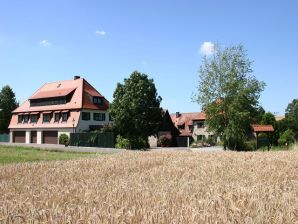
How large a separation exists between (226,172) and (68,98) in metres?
61.5

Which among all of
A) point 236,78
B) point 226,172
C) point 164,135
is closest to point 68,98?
point 164,135

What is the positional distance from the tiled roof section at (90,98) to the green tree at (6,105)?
2963cm

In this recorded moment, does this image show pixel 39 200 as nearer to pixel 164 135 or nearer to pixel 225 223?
pixel 225 223

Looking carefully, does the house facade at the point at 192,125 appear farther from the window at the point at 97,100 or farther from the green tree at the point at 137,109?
the green tree at the point at 137,109

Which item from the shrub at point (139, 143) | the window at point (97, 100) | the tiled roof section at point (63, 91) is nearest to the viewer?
the shrub at point (139, 143)

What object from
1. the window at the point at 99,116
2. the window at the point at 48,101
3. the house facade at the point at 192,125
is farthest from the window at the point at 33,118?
the house facade at the point at 192,125

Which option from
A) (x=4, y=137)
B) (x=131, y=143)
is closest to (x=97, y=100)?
(x=131, y=143)

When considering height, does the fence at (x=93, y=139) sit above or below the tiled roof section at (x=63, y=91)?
below

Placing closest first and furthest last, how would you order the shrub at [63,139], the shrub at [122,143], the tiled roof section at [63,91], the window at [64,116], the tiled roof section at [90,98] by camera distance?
1. the shrub at [122,143]
2. the shrub at [63,139]
3. the tiled roof section at [90,98]
4. the window at [64,116]
5. the tiled roof section at [63,91]

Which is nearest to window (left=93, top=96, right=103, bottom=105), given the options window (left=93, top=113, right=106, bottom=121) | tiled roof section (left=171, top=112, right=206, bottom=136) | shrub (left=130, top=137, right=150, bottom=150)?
window (left=93, top=113, right=106, bottom=121)

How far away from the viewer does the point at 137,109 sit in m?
55.9

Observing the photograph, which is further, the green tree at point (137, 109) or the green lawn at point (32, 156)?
the green tree at point (137, 109)

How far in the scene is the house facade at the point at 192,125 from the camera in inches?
3108

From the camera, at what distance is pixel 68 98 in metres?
70.8
